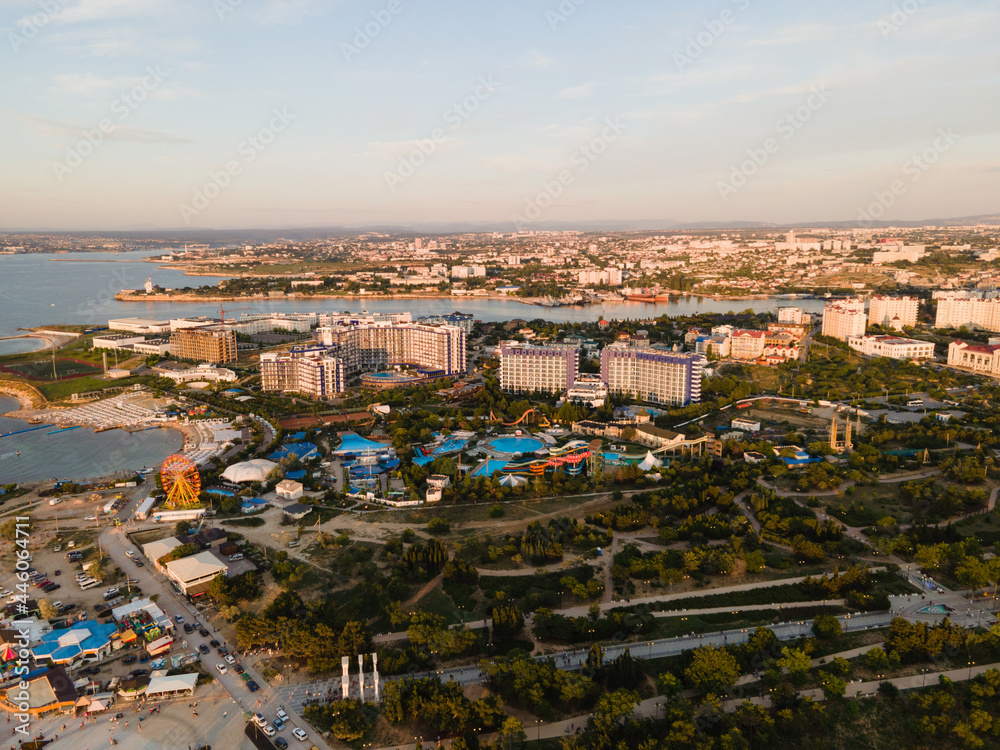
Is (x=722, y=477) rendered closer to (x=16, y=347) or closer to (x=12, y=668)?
(x=12, y=668)

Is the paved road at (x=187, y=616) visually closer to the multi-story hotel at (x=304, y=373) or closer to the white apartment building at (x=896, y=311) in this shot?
the multi-story hotel at (x=304, y=373)

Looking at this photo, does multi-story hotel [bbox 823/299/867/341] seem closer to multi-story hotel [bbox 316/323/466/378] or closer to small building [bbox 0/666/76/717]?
multi-story hotel [bbox 316/323/466/378]

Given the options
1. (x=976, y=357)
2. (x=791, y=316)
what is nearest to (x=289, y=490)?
(x=976, y=357)

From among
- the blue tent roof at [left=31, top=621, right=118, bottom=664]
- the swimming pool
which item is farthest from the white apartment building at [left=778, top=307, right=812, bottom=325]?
the blue tent roof at [left=31, top=621, right=118, bottom=664]

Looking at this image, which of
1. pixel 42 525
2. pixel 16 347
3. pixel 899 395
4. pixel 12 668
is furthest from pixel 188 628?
pixel 16 347

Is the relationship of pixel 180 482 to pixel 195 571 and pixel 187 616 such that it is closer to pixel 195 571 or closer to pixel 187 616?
pixel 195 571

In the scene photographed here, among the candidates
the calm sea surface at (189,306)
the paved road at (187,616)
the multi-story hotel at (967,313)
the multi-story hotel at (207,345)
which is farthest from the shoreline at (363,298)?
the paved road at (187,616)
